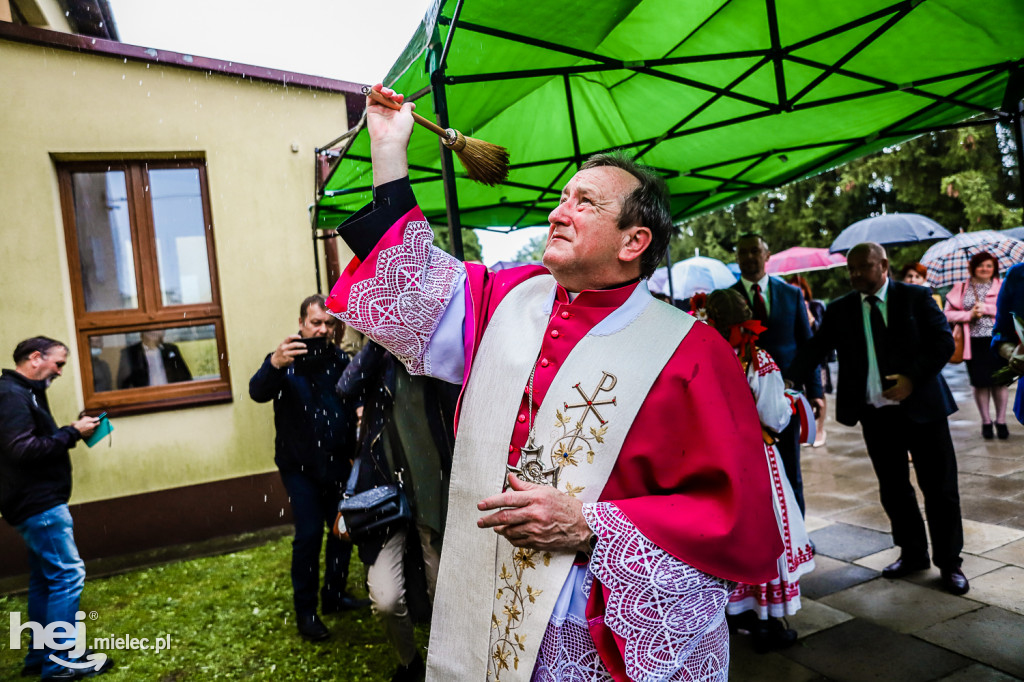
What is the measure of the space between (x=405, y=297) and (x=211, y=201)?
218 inches

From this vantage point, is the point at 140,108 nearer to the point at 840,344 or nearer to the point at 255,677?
the point at 255,677

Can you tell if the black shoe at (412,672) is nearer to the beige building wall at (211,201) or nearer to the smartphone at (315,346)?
the smartphone at (315,346)

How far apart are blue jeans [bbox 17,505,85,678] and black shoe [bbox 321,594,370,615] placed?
4.82ft

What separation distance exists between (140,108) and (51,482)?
149 inches

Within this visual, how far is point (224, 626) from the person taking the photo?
14.6ft

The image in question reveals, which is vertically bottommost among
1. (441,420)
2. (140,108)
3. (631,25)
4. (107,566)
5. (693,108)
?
(107,566)

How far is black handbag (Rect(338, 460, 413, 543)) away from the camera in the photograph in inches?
117

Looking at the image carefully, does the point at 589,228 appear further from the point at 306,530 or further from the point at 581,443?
the point at 306,530

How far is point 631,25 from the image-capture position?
12.5 feet

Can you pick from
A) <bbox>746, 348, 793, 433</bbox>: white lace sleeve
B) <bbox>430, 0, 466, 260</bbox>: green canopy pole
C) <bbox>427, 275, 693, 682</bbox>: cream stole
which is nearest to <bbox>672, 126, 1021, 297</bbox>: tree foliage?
<bbox>746, 348, 793, 433</bbox>: white lace sleeve

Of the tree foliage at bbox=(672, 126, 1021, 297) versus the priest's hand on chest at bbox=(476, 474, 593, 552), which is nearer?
the priest's hand on chest at bbox=(476, 474, 593, 552)

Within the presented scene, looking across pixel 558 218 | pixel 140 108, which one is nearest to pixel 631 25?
pixel 558 218

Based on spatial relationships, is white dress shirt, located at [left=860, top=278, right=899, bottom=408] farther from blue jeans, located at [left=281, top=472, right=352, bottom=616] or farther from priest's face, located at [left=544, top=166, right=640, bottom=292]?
blue jeans, located at [left=281, top=472, right=352, bottom=616]

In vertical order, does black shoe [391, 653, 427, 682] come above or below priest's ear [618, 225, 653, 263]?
below
